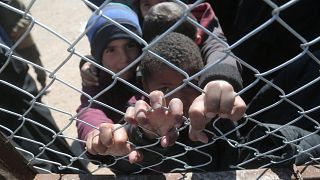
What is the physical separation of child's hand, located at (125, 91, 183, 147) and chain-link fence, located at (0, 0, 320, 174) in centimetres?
4

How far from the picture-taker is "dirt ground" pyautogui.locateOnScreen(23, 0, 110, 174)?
252 cm

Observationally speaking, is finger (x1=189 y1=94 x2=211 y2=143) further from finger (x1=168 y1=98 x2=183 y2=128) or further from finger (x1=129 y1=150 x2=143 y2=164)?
finger (x1=129 y1=150 x2=143 y2=164)

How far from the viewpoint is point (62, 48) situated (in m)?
2.99

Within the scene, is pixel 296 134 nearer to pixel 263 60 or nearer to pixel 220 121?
pixel 220 121

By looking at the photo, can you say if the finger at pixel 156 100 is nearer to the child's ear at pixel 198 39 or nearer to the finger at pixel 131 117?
the finger at pixel 131 117

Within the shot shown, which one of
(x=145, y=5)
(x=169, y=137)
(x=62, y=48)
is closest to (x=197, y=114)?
(x=169, y=137)

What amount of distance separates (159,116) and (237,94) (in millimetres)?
171

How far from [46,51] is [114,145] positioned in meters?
2.15

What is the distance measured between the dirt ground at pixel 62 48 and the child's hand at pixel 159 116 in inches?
46.9

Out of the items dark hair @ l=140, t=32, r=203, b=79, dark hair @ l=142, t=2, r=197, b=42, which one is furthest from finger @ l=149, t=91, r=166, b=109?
dark hair @ l=142, t=2, r=197, b=42

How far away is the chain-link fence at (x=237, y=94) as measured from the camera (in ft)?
3.12

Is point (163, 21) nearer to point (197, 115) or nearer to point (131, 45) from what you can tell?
point (131, 45)

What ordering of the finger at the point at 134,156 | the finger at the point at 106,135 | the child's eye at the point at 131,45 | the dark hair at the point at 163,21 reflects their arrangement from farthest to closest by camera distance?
the child's eye at the point at 131,45 → the dark hair at the point at 163,21 → the finger at the point at 134,156 → the finger at the point at 106,135

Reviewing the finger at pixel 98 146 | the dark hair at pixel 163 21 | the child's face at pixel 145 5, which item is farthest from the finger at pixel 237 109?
the child's face at pixel 145 5
